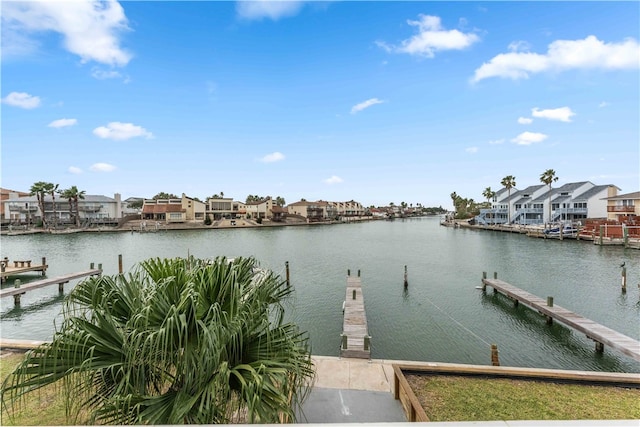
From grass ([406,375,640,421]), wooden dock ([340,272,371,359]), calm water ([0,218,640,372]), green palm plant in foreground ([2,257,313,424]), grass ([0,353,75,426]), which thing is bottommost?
calm water ([0,218,640,372])

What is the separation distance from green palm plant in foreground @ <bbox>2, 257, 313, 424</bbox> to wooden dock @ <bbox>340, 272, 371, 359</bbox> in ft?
23.3

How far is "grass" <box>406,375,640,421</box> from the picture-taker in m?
6.34

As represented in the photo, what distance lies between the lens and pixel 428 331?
15695mm

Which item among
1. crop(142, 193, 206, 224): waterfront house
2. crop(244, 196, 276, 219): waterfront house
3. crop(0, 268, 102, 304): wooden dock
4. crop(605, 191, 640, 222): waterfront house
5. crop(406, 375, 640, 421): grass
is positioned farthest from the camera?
crop(244, 196, 276, 219): waterfront house

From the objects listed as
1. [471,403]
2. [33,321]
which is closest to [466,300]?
[471,403]

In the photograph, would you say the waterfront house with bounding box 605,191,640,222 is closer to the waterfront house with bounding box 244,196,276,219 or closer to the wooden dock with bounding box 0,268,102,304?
the wooden dock with bounding box 0,268,102,304

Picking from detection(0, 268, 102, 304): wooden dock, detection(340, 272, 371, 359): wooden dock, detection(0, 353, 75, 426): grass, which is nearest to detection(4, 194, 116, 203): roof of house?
detection(0, 268, 102, 304): wooden dock

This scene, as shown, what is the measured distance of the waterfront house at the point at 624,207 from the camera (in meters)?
51.4

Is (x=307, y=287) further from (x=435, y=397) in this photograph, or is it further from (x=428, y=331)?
(x=435, y=397)

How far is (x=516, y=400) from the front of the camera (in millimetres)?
6910

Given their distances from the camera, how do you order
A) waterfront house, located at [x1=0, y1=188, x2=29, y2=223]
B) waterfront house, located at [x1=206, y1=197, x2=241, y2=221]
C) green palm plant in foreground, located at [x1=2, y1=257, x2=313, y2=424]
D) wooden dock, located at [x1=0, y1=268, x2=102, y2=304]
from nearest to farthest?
green palm plant in foreground, located at [x1=2, y1=257, x2=313, y2=424]
wooden dock, located at [x1=0, y1=268, x2=102, y2=304]
waterfront house, located at [x1=0, y1=188, x2=29, y2=223]
waterfront house, located at [x1=206, y1=197, x2=241, y2=221]

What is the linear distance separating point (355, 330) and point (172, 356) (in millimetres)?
10790

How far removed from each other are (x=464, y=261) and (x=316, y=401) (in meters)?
33.2

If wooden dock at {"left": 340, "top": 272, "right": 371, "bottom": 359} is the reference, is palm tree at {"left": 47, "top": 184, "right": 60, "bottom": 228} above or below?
above
